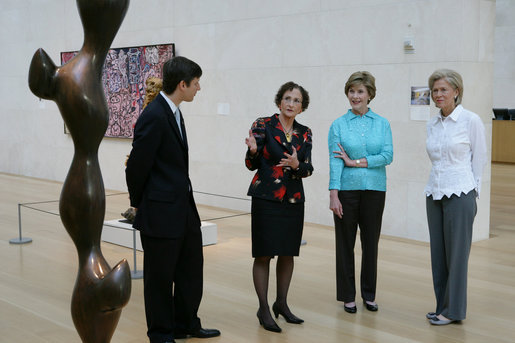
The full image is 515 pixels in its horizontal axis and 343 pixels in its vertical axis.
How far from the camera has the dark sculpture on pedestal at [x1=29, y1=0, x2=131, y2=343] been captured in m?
2.17

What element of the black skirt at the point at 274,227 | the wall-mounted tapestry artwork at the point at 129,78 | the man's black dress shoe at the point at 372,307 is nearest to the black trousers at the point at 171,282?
Result: the black skirt at the point at 274,227

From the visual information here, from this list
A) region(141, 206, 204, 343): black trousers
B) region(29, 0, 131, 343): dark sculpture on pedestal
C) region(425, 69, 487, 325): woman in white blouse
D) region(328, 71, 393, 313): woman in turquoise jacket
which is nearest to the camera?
region(29, 0, 131, 343): dark sculpture on pedestal

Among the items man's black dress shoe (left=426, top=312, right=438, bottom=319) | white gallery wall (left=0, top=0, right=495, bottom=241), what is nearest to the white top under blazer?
man's black dress shoe (left=426, top=312, right=438, bottom=319)

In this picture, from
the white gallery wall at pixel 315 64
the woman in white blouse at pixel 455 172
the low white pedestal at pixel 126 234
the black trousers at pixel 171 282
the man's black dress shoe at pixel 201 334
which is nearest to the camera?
the black trousers at pixel 171 282

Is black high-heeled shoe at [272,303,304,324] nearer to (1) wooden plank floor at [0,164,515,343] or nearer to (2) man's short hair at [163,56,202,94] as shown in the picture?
(1) wooden plank floor at [0,164,515,343]

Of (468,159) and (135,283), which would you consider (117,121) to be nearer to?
(135,283)

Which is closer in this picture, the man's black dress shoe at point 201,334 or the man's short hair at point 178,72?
the man's short hair at point 178,72

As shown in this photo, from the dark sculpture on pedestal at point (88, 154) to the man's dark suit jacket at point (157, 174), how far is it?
1740 millimetres

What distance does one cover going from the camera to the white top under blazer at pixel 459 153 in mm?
4691

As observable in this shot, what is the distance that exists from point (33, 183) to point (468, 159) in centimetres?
1157

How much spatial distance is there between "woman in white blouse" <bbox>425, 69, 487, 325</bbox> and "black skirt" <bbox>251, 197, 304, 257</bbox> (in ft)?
3.77

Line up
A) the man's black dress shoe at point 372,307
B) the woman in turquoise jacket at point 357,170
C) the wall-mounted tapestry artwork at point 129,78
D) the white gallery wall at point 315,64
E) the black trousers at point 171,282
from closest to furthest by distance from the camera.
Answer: the black trousers at point 171,282 < the woman in turquoise jacket at point 357,170 < the man's black dress shoe at point 372,307 < the white gallery wall at point 315,64 < the wall-mounted tapestry artwork at point 129,78

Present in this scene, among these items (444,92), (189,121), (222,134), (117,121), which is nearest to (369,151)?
(444,92)

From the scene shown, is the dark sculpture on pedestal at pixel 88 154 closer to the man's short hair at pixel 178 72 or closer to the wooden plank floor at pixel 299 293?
the man's short hair at pixel 178 72
